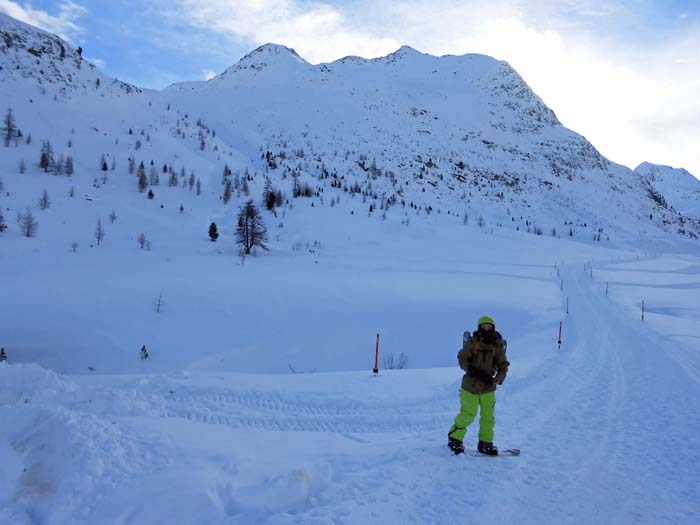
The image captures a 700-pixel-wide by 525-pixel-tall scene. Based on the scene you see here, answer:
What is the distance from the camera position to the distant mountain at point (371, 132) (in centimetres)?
4300

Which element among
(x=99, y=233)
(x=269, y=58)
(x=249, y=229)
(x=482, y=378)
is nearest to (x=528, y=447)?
(x=482, y=378)

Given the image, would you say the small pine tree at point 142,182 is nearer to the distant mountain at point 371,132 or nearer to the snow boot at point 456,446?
the distant mountain at point 371,132

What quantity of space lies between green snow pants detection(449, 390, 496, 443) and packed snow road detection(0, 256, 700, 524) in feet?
1.02

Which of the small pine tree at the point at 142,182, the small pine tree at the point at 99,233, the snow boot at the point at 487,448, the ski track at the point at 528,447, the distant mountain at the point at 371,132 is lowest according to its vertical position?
the ski track at the point at 528,447

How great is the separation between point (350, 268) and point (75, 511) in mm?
23145

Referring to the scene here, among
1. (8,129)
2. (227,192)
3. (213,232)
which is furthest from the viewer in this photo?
(227,192)

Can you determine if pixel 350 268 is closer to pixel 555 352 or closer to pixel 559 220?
pixel 555 352

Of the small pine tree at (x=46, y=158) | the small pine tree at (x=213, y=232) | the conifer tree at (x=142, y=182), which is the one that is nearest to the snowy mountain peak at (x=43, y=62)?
the small pine tree at (x=46, y=158)

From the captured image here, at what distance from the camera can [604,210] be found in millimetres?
76188

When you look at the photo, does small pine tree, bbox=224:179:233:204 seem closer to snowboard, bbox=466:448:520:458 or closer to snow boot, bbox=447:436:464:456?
snow boot, bbox=447:436:464:456

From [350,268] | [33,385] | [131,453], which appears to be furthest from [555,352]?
[350,268]

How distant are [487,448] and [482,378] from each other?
0.89 metres

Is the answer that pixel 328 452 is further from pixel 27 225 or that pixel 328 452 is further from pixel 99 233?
pixel 27 225

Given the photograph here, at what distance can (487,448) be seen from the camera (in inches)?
199
